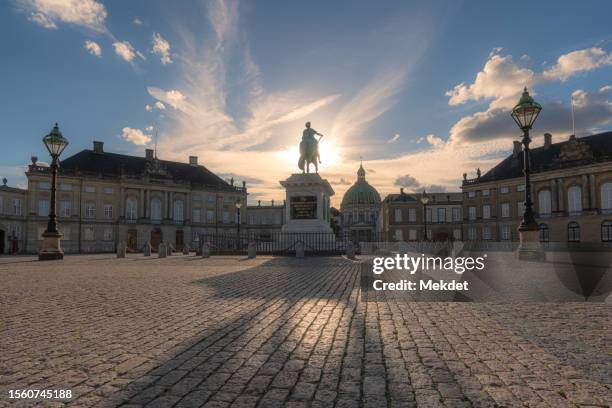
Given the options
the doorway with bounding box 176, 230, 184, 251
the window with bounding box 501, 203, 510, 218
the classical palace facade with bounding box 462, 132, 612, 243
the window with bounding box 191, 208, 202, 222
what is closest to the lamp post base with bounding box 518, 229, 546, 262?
the classical palace facade with bounding box 462, 132, 612, 243

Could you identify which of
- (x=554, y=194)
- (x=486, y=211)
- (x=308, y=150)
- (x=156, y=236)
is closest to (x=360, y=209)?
(x=486, y=211)

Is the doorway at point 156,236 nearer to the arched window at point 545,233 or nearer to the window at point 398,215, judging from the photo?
the window at point 398,215

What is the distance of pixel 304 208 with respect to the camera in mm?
27016

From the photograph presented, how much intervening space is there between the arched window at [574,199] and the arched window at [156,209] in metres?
56.9

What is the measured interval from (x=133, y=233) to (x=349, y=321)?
198 feet

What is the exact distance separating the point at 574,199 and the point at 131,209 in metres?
60.2

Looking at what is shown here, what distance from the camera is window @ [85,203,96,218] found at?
5769 cm

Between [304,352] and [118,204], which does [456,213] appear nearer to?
[118,204]

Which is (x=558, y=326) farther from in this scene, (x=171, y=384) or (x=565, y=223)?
(x=565, y=223)

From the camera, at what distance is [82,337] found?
4.89m

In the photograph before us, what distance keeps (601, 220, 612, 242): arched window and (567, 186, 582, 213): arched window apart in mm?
3233

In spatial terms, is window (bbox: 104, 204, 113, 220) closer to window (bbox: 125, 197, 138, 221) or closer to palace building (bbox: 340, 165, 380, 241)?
window (bbox: 125, 197, 138, 221)

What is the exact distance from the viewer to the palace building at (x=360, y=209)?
121438 millimetres

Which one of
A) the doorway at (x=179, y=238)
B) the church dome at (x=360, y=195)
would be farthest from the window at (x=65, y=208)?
the church dome at (x=360, y=195)
